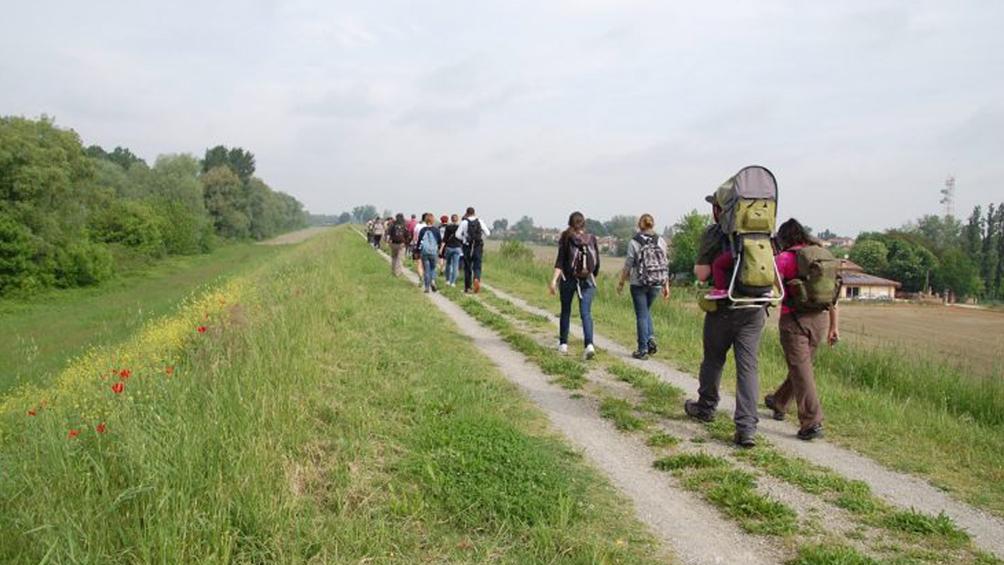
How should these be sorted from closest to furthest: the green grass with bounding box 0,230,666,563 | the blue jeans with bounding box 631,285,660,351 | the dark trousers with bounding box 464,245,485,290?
the green grass with bounding box 0,230,666,563, the blue jeans with bounding box 631,285,660,351, the dark trousers with bounding box 464,245,485,290

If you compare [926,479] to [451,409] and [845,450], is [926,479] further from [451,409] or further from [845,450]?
[451,409]

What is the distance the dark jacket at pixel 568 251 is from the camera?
329 inches

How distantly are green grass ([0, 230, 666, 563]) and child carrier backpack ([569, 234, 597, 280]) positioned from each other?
10.1 feet

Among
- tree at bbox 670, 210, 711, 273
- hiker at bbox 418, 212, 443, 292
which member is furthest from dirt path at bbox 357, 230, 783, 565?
tree at bbox 670, 210, 711, 273

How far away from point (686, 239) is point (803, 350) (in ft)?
203

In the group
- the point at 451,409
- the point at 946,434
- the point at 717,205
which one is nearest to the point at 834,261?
the point at 717,205

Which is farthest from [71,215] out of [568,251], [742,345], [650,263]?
[742,345]

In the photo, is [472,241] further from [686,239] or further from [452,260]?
[686,239]

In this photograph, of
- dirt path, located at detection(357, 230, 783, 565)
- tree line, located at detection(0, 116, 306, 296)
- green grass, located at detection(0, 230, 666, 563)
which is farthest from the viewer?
tree line, located at detection(0, 116, 306, 296)

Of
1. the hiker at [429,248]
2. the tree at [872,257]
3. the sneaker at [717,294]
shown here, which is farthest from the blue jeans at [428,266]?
the tree at [872,257]

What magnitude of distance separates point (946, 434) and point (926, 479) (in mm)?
1440

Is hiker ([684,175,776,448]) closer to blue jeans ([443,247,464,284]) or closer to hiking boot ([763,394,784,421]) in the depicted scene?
hiking boot ([763,394,784,421])

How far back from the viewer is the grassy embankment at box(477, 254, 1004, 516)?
4880mm

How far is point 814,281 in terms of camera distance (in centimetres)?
539
